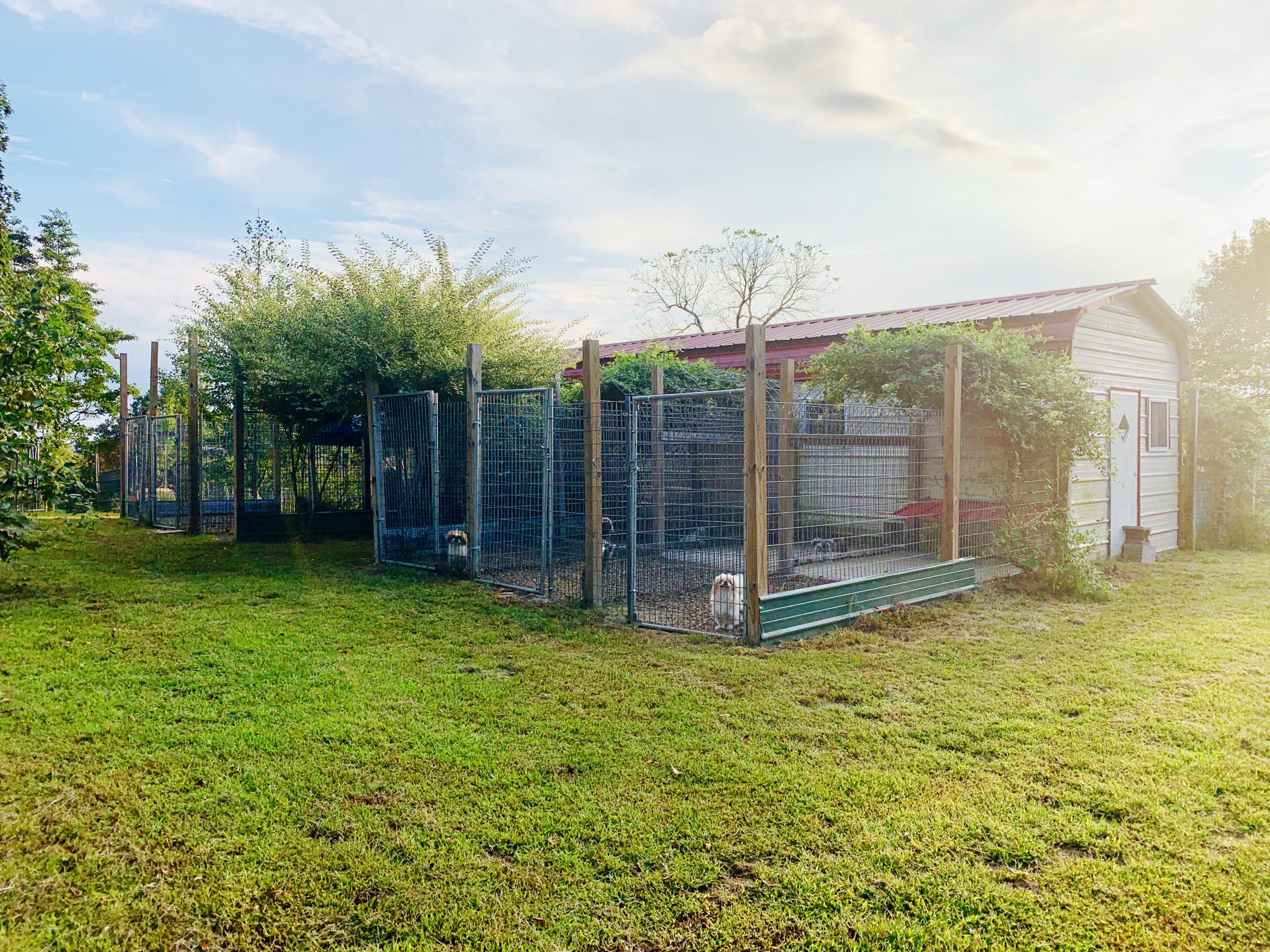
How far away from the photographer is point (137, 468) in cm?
1372

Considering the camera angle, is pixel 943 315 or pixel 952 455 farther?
pixel 943 315

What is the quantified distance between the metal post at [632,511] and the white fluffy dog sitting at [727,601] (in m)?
0.62

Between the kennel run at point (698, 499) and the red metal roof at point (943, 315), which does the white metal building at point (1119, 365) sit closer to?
the red metal roof at point (943, 315)

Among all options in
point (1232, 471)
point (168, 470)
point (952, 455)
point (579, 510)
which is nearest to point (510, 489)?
point (579, 510)

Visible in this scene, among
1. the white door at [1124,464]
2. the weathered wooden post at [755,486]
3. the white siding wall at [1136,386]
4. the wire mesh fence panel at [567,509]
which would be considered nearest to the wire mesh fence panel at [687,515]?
the weathered wooden post at [755,486]

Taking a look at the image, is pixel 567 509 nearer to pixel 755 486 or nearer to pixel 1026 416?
pixel 755 486

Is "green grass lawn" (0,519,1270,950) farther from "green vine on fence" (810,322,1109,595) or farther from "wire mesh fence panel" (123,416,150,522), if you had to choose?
"wire mesh fence panel" (123,416,150,522)

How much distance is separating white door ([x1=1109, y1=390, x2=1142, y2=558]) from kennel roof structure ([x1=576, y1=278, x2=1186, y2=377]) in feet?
4.25

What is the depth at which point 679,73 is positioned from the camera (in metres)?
8.30

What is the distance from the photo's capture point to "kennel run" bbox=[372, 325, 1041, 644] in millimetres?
5859

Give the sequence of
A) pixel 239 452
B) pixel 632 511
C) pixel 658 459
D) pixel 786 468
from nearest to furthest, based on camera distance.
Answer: pixel 632 511 < pixel 786 468 < pixel 658 459 < pixel 239 452

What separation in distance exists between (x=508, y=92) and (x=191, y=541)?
299 inches

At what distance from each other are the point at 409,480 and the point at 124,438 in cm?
941

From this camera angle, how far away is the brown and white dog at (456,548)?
757 centimetres
